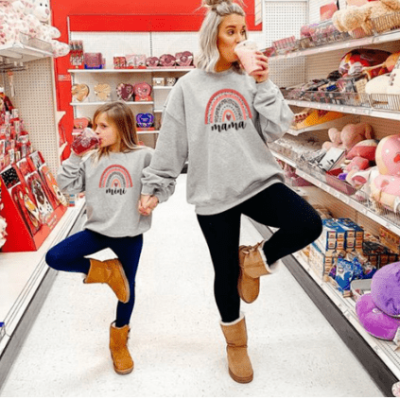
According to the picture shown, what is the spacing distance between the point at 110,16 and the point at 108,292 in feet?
19.0

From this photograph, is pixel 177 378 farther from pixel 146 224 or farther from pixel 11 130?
pixel 11 130

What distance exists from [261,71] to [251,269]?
743 millimetres

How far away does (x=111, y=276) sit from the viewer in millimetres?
2178

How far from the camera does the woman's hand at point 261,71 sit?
5.91 feet

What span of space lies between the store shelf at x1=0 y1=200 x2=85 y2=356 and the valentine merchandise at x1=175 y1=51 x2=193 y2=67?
441cm

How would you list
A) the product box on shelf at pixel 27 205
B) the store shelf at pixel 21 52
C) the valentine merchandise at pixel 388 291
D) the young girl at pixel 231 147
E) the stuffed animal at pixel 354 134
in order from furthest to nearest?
the product box on shelf at pixel 27 205 → the stuffed animal at pixel 354 134 → the store shelf at pixel 21 52 → the valentine merchandise at pixel 388 291 → the young girl at pixel 231 147

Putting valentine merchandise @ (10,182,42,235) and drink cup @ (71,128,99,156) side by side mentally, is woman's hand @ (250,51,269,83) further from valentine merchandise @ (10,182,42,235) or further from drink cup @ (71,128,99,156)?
valentine merchandise @ (10,182,42,235)

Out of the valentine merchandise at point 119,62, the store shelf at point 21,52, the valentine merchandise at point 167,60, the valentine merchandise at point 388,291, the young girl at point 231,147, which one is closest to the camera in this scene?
the young girl at point 231,147

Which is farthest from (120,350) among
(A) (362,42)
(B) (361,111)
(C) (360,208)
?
(A) (362,42)

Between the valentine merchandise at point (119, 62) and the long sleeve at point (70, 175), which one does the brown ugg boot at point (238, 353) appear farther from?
the valentine merchandise at point (119, 62)

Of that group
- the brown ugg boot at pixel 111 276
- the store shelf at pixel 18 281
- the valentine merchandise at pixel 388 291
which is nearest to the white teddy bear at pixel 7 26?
the store shelf at pixel 18 281

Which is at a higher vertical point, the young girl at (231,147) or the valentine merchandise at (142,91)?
the valentine merchandise at (142,91)

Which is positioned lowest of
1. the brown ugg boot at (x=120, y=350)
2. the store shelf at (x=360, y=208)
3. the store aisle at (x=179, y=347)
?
the store aisle at (x=179, y=347)

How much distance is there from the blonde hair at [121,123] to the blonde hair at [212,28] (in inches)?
16.6
